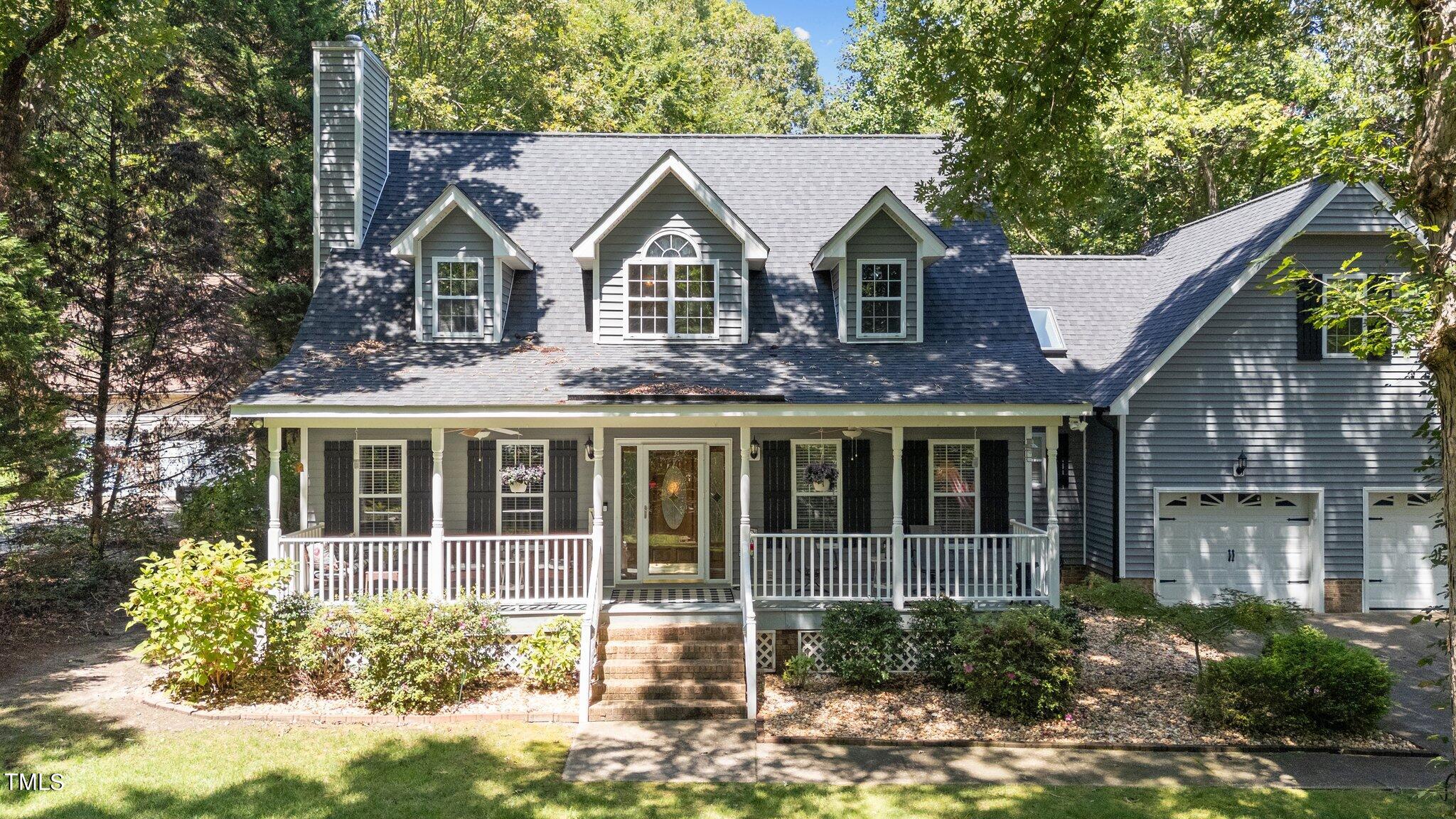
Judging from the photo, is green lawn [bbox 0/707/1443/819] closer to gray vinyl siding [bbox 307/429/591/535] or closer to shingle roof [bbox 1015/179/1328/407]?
gray vinyl siding [bbox 307/429/591/535]

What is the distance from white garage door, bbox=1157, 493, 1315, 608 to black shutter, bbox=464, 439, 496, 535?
1088 centimetres

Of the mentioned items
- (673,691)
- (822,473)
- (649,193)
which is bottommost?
(673,691)

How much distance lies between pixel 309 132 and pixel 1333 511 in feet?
71.4

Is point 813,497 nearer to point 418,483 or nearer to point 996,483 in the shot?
point 996,483

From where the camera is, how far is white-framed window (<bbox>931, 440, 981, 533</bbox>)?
13.0 metres

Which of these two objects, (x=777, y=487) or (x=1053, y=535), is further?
(x=777, y=487)

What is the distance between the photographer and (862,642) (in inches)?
414

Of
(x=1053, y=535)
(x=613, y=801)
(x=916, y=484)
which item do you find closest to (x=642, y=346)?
(x=916, y=484)

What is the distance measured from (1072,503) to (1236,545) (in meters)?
2.69

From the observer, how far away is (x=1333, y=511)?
14.3 meters

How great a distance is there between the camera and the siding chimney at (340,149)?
14.0 m

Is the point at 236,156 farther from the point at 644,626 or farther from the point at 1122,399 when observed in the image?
the point at 1122,399

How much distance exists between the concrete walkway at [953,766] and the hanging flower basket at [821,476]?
4.37m

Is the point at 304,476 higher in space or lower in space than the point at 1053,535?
higher
